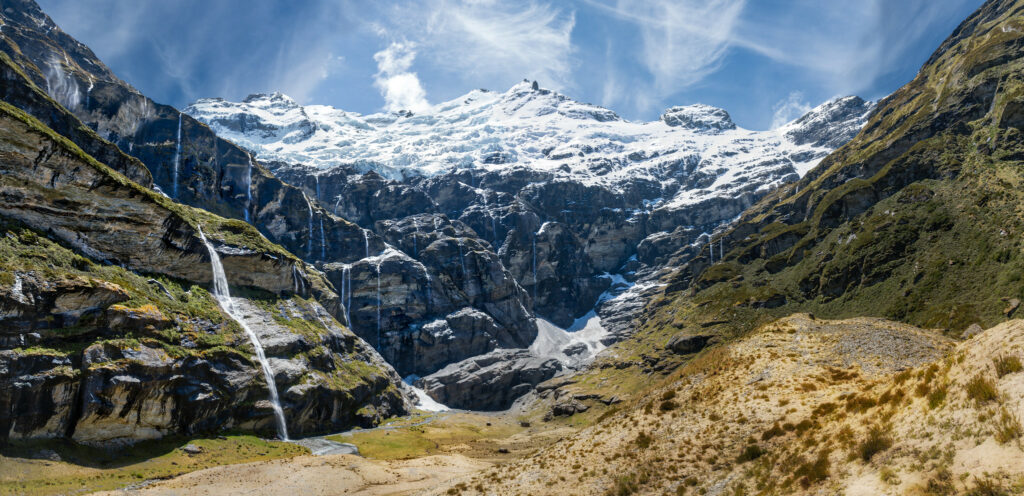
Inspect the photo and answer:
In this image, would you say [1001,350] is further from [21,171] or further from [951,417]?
[21,171]

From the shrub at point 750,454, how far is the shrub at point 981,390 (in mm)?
10123

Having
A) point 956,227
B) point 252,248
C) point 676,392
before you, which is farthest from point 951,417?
point 956,227

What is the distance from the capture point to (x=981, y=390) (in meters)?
15.0

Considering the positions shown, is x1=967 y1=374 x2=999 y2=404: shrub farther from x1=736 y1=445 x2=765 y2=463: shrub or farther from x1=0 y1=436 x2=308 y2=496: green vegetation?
x1=0 y1=436 x2=308 y2=496: green vegetation

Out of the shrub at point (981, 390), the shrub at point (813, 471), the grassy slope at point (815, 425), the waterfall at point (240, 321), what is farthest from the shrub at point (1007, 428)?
the waterfall at point (240, 321)

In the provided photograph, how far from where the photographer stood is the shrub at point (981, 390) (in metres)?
14.6

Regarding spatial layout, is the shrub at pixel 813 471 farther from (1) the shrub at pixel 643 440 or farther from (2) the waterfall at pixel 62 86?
(2) the waterfall at pixel 62 86

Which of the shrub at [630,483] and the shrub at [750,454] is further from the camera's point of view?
the shrub at [630,483]

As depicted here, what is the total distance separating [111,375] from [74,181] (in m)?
34.7

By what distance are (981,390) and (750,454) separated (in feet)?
35.7

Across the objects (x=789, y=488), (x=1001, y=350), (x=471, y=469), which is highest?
(x=1001, y=350)

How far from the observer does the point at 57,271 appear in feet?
211

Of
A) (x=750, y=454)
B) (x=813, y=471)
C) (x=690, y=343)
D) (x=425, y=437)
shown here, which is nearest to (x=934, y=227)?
(x=690, y=343)

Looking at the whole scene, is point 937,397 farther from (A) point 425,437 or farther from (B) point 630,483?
(A) point 425,437
